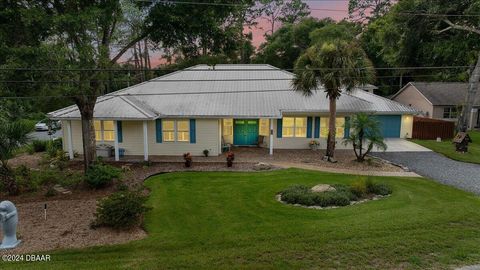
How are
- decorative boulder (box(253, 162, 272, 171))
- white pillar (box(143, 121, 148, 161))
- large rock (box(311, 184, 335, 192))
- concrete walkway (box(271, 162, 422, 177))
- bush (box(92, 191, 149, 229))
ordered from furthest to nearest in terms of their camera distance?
white pillar (box(143, 121, 148, 161)) < decorative boulder (box(253, 162, 272, 171)) < concrete walkway (box(271, 162, 422, 177)) < large rock (box(311, 184, 335, 192)) < bush (box(92, 191, 149, 229))

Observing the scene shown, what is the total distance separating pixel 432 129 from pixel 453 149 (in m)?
4.28

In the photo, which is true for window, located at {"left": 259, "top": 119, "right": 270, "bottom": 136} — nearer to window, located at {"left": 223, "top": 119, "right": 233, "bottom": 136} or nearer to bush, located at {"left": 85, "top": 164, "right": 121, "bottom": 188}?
window, located at {"left": 223, "top": 119, "right": 233, "bottom": 136}

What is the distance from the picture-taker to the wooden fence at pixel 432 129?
25.6 metres

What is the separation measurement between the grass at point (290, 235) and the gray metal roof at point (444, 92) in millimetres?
23427

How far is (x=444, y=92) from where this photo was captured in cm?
3425

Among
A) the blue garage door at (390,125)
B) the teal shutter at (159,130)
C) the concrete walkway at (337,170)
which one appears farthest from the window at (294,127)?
the teal shutter at (159,130)

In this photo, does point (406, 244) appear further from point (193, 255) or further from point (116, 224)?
point (116, 224)

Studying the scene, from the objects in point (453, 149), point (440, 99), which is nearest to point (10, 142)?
point (453, 149)

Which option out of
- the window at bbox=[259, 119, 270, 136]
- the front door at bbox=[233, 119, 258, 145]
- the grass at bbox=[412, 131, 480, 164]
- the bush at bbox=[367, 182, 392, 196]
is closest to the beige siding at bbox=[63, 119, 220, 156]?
the front door at bbox=[233, 119, 258, 145]

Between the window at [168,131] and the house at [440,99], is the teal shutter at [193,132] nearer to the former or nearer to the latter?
the window at [168,131]

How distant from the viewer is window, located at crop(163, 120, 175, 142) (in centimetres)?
2022

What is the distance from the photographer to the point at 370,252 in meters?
8.19

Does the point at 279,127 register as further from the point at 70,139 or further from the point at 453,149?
the point at 70,139

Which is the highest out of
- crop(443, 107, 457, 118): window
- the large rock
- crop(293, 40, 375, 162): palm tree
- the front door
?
crop(293, 40, 375, 162): palm tree
